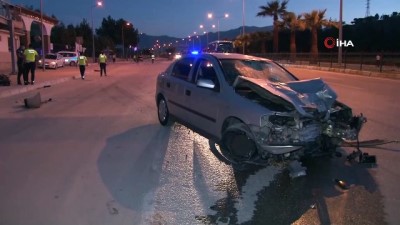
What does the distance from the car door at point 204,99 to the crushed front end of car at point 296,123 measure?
564 millimetres

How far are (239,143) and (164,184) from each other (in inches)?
49.3

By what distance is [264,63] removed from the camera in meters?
8.42

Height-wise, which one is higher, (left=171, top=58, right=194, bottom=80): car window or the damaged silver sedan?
(left=171, top=58, right=194, bottom=80): car window

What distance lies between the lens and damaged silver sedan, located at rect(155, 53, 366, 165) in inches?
241

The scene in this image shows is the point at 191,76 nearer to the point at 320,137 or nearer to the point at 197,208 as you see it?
the point at 320,137

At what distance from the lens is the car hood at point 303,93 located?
6.18 metres

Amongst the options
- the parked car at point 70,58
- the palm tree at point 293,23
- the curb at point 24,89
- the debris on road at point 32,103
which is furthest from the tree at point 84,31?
the debris on road at point 32,103

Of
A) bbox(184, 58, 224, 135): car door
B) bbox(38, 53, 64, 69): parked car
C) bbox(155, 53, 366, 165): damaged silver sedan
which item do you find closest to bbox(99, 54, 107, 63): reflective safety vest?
bbox(38, 53, 64, 69): parked car

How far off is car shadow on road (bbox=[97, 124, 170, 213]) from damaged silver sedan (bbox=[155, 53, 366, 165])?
0.93 metres

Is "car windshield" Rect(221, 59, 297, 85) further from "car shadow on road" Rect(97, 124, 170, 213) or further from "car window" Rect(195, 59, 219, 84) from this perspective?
"car shadow on road" Rect(97, 124, 170, 213)

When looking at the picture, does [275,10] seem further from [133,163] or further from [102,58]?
[133,163]

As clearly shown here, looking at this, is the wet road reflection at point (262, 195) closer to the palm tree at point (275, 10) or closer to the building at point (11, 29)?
the building at point (11, 29)

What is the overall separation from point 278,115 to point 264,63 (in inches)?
99.3

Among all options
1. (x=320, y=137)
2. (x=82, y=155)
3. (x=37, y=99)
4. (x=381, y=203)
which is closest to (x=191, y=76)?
(x=82, y=155)
